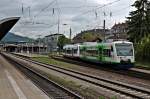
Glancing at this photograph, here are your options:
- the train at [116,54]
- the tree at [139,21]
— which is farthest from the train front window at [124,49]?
the tree at [139,21]

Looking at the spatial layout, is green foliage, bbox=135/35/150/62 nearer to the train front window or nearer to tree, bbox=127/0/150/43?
the train front window

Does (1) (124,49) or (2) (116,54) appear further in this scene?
(1) (124,49)

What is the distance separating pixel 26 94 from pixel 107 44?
2206cm

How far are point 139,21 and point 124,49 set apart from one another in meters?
29.9

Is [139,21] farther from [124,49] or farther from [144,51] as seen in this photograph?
[124,49]

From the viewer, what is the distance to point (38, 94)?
1853 centimetres

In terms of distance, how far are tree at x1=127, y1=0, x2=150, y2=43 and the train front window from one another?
2690 cm

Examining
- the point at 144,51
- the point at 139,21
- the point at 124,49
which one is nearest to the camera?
the point at 124,49

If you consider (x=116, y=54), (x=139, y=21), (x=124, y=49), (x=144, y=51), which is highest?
(x=139, y=21)

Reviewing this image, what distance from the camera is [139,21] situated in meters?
66.6

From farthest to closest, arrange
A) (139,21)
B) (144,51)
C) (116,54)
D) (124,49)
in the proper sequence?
(139,21)
(144,51)
(124,49)
(116,54)

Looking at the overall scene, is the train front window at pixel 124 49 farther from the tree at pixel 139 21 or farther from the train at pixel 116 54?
the tree at pixel 139 21

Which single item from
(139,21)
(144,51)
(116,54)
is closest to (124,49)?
(116,54)

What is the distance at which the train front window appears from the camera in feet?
123
